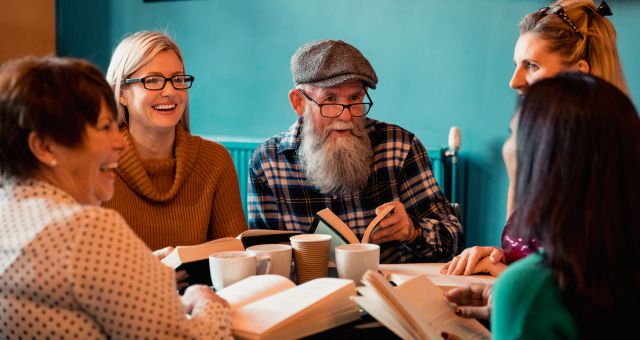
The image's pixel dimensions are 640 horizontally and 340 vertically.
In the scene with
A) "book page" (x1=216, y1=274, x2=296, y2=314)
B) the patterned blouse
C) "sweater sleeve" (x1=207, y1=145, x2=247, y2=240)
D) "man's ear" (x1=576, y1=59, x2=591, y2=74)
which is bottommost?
"sweater sleeve" (x1=207, y1=145, x2=247, y2=240)

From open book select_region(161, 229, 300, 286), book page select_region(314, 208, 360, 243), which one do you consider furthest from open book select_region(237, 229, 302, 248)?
book page select_region(314, 208, 360, 243)

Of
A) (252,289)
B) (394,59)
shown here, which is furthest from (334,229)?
(394,59)

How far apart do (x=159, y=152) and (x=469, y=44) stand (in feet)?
5.82

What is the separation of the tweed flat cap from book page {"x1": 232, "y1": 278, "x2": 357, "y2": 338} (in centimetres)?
112

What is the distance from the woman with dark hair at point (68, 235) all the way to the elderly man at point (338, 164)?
1.15 m

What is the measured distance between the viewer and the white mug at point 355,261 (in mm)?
1687

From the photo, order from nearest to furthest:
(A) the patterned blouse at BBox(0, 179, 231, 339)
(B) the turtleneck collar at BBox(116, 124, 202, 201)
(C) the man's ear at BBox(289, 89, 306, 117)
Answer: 1. (A) the patterned blouse at BBox(0, 179, 231, 339)
2. (B) the turtleneck collar at BBox(116, 124, 202, 201)
3. (C) the man's ear at BBox(289, 89, 306, 117)

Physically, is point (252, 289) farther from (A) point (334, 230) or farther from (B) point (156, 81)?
(B) point (156, 81)

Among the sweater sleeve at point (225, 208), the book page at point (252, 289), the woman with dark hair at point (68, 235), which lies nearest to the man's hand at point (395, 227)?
the sweater sleeve at point (225, 208)

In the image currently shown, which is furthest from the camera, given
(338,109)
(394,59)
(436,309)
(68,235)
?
(394,59)

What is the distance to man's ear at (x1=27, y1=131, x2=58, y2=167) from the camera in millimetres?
1268

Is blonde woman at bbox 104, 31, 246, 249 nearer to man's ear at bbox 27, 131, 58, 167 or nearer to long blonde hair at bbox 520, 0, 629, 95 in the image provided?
man's ear at bbox 27, 131, 58, 167

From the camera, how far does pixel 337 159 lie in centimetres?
243

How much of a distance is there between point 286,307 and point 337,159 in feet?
3.63
